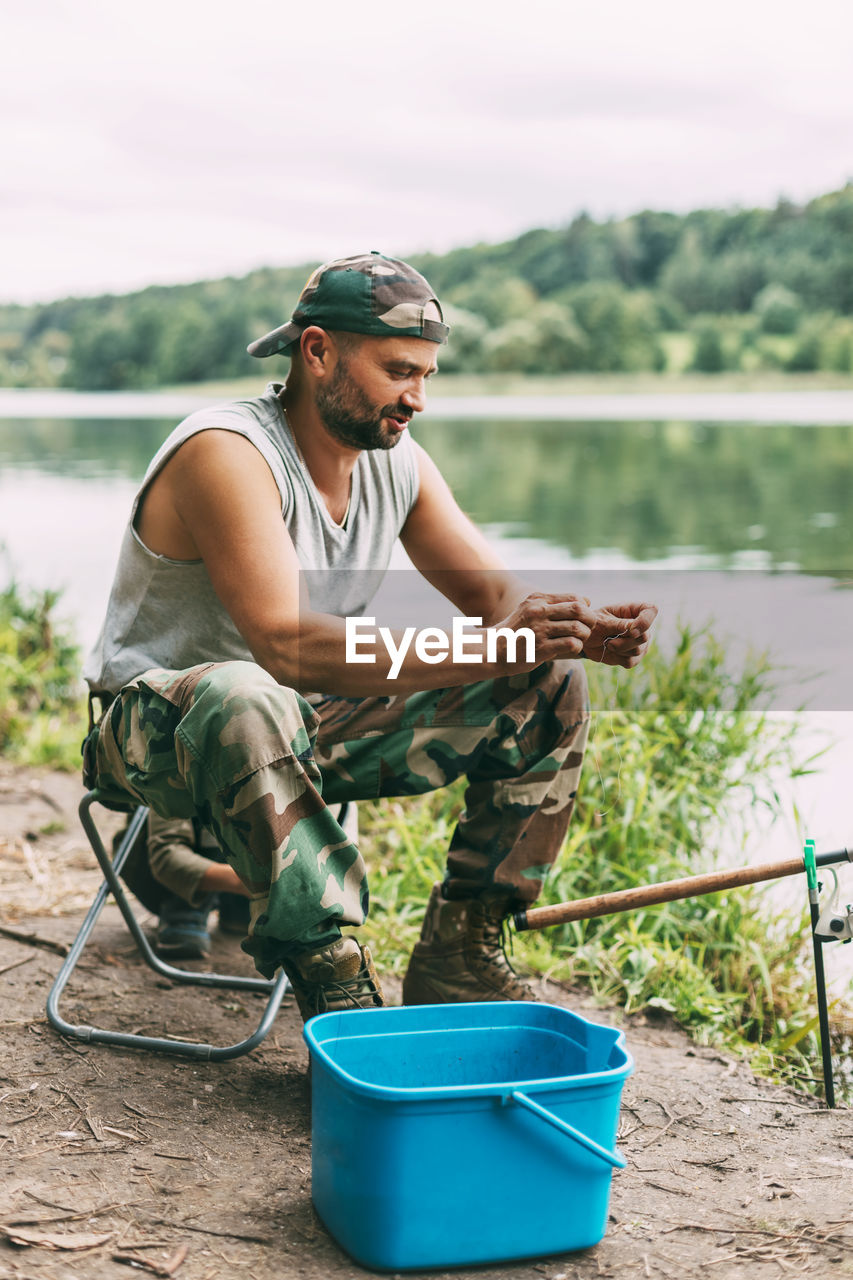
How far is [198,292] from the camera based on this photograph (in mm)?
16812

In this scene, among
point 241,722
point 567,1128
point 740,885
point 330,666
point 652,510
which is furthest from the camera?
point 652,510

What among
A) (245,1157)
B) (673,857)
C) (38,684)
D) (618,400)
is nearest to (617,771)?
(673,857)

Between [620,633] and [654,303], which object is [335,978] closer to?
[620,633]

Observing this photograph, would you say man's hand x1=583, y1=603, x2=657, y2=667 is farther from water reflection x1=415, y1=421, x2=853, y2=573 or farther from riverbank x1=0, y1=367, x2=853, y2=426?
riverbank x1=0, y1=367, x2=853, y2=426

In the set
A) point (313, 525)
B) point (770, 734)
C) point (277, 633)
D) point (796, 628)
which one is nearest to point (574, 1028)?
point (277, 633)

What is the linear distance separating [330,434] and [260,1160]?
1.22 m

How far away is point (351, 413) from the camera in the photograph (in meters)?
2.32

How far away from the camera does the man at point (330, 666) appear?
1909 mm

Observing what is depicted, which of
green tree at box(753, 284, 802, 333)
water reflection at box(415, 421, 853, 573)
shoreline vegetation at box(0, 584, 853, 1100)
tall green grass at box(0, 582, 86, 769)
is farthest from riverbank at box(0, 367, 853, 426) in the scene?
shoreline vegetation at box(0, 584, 853, 1100)

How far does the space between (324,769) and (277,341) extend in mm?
767

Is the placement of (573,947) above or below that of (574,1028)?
below

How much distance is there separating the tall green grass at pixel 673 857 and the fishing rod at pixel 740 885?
35 centimetres

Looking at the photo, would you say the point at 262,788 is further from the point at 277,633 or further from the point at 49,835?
the point at 49,835

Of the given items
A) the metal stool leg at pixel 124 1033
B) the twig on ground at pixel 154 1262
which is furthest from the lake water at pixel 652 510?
the twig on ground at pixel 154 1262
